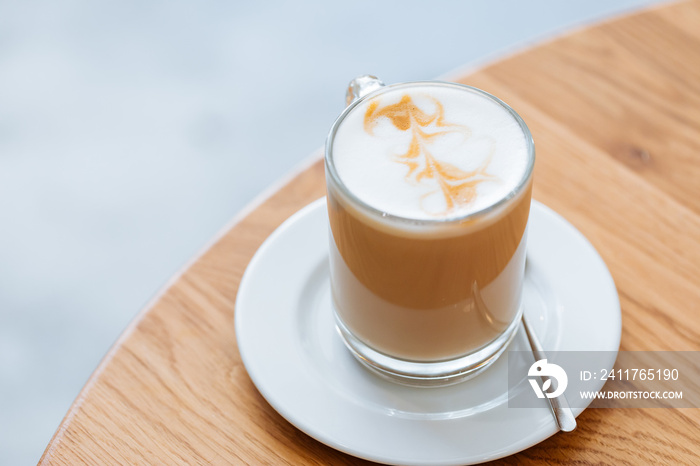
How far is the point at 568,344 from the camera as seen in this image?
0.69 meters

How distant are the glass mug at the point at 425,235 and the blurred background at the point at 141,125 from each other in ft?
3.38

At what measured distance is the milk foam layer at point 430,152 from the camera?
0.58 metres

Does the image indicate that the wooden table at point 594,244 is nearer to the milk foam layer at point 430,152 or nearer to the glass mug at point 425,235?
the glass mug at point 425,235

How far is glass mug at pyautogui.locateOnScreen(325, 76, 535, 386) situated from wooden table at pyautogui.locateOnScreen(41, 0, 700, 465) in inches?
4.2

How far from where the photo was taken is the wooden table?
655mm

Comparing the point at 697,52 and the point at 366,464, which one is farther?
the point at 697,52

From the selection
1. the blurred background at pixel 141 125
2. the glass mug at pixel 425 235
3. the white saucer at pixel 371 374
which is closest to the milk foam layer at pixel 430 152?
the glass mug at pixel 425 235

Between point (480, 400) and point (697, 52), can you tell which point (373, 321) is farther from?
point (697, 52)

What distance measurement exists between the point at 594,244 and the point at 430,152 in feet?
0.95

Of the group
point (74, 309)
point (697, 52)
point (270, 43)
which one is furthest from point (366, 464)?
point (270, 43)

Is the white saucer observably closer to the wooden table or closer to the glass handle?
the wooden table

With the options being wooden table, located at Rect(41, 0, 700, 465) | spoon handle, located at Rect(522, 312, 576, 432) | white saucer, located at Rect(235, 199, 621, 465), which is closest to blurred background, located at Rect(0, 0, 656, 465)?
wooden table, located at Rect(41, 0, 700, 465)

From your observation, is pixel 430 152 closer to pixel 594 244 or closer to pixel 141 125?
pixel 594 244

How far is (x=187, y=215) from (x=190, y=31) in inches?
29.7
